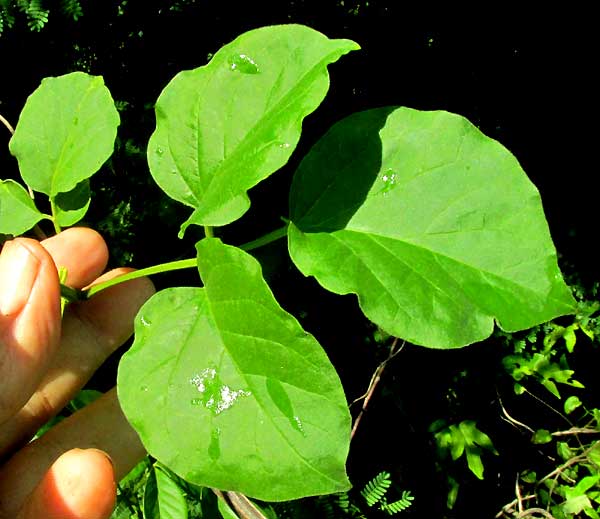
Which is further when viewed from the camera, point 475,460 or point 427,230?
point 475,460

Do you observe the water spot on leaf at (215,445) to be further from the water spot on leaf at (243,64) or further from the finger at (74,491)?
the water spot on leaf at (243,64)

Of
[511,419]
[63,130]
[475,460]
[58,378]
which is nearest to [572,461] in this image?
[511,419]

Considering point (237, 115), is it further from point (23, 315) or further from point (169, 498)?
point (169, 498)

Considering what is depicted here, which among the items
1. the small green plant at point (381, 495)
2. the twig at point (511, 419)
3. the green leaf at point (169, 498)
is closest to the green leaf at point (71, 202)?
the green leaf at point (169, 498)

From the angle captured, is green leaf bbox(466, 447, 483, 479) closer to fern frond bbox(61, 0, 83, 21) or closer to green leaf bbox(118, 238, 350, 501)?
green leaf bbox(118, 238, 350, 501)

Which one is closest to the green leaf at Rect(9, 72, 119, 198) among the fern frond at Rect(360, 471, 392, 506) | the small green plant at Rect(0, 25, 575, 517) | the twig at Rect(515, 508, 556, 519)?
the small green plant at Rect(0, 25, 575, 517)

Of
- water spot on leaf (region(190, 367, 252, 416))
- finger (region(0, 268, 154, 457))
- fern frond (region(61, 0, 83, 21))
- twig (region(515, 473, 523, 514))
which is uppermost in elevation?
fern frond (region(61, 0, 83, 21))
